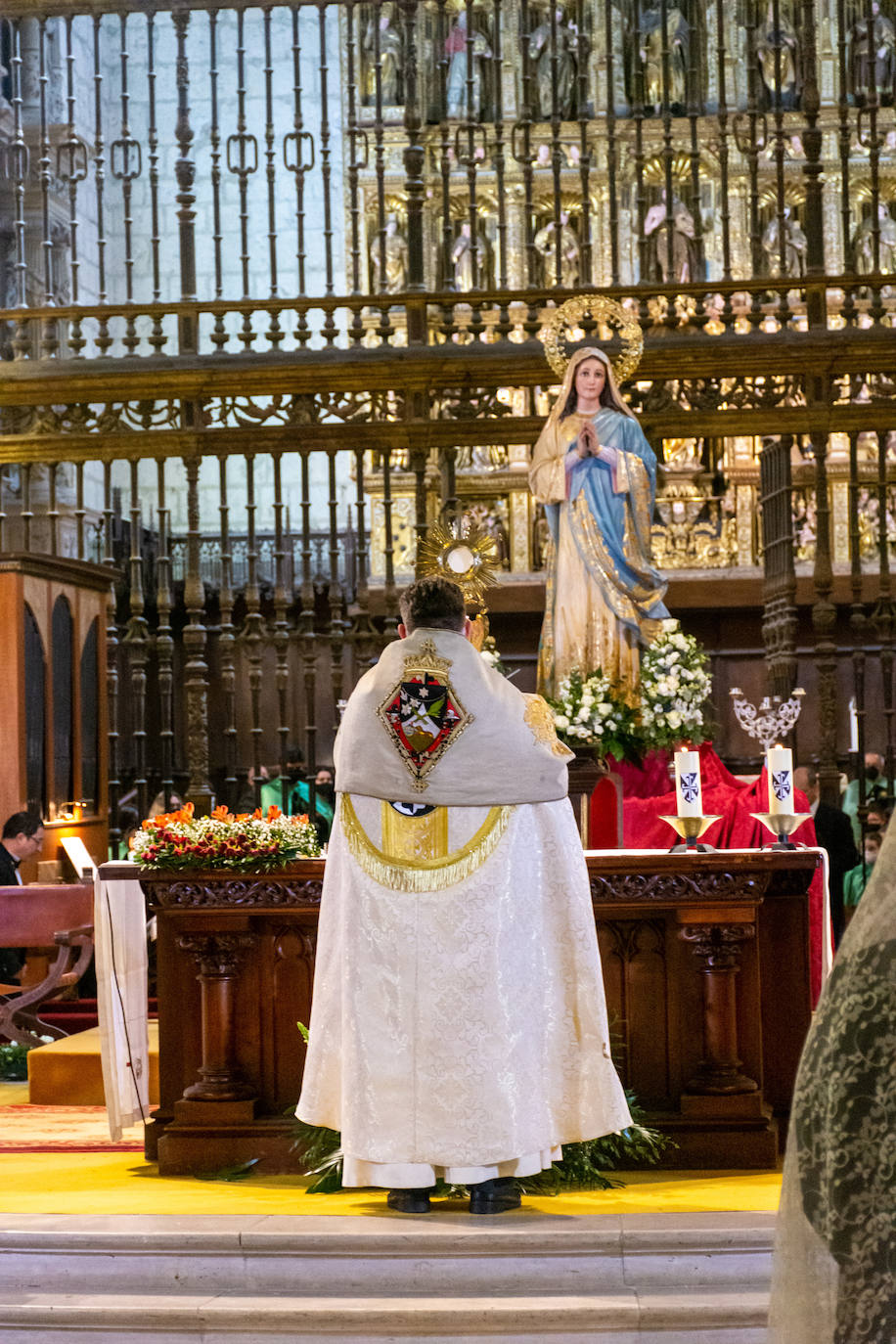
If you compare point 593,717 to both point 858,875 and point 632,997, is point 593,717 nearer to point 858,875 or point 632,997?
point 632,997

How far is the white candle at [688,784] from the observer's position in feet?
18.1

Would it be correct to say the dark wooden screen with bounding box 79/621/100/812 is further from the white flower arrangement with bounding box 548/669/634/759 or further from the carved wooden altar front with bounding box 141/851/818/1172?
the carved wooden altar front with bounding box 141/851/818/1172

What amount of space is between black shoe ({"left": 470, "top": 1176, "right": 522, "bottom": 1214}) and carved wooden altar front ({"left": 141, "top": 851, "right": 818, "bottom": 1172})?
787 millimetres

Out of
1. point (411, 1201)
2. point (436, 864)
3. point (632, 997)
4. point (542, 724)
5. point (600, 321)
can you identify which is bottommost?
point (411, 1201)

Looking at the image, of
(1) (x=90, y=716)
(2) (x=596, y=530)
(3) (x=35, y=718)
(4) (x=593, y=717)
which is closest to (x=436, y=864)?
(4) (x=593, y=717)

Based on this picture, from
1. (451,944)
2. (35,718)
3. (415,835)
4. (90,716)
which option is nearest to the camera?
(451,944)

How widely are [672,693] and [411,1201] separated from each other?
2.74 meters

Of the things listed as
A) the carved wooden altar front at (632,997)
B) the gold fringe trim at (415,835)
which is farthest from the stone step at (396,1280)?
the gold fringe trim at (415,835)

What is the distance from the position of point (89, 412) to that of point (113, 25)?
622 cm

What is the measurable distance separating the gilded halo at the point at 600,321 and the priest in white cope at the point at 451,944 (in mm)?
4064

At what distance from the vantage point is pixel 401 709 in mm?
4777

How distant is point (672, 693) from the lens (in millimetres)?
6879

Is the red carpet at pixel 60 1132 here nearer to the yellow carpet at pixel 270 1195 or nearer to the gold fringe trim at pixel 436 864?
the yellow carpet at pixel 270 1195

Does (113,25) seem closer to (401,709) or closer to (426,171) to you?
(426,171)
